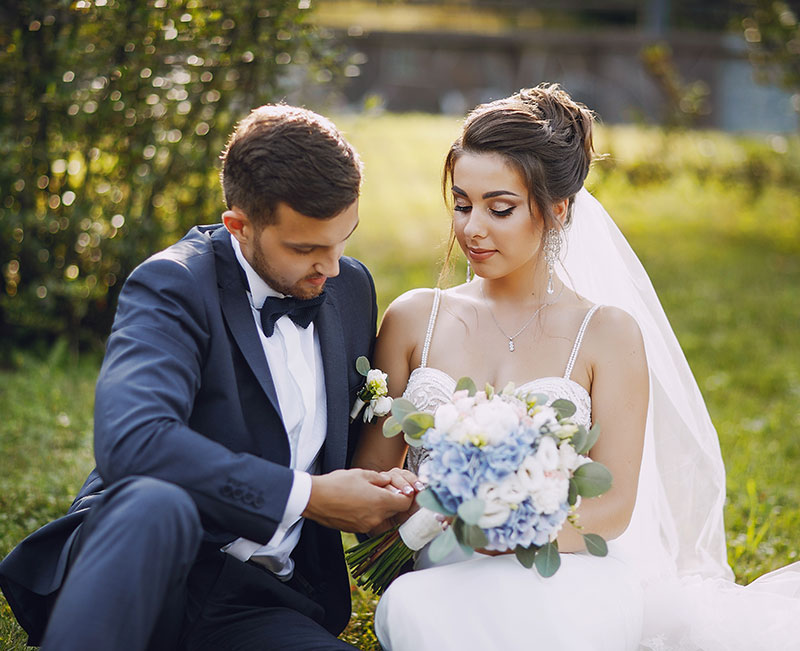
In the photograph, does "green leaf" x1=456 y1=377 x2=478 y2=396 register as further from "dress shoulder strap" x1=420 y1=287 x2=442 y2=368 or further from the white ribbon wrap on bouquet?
"dress shoulder strap" x1=420 y1=287 x2=442 y2=368

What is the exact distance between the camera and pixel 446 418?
8.30 feet

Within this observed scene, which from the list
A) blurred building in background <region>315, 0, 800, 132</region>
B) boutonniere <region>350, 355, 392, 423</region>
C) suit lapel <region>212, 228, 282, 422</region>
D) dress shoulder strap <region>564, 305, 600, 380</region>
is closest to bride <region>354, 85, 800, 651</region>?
dress shoulder strap <region>564, 305, 600, 380</region>

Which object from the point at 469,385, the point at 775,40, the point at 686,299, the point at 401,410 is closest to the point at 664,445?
the point at 469,385

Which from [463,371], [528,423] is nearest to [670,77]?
[463,371]

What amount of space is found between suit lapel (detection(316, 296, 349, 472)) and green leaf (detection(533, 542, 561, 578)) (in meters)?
0.71

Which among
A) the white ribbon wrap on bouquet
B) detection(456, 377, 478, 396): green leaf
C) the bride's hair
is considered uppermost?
the bride's hair

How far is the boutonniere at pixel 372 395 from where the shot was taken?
10.2ft

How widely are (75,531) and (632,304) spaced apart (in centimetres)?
225

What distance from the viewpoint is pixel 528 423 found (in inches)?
100.0

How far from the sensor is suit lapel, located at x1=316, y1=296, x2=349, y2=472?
3.01 meters

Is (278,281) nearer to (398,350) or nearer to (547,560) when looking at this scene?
(398,350)

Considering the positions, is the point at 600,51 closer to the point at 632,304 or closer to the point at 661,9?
the point at 661,9

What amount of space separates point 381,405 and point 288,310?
46 cm

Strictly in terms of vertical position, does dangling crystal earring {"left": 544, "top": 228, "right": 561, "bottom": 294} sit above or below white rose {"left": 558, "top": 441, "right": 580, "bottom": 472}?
above
